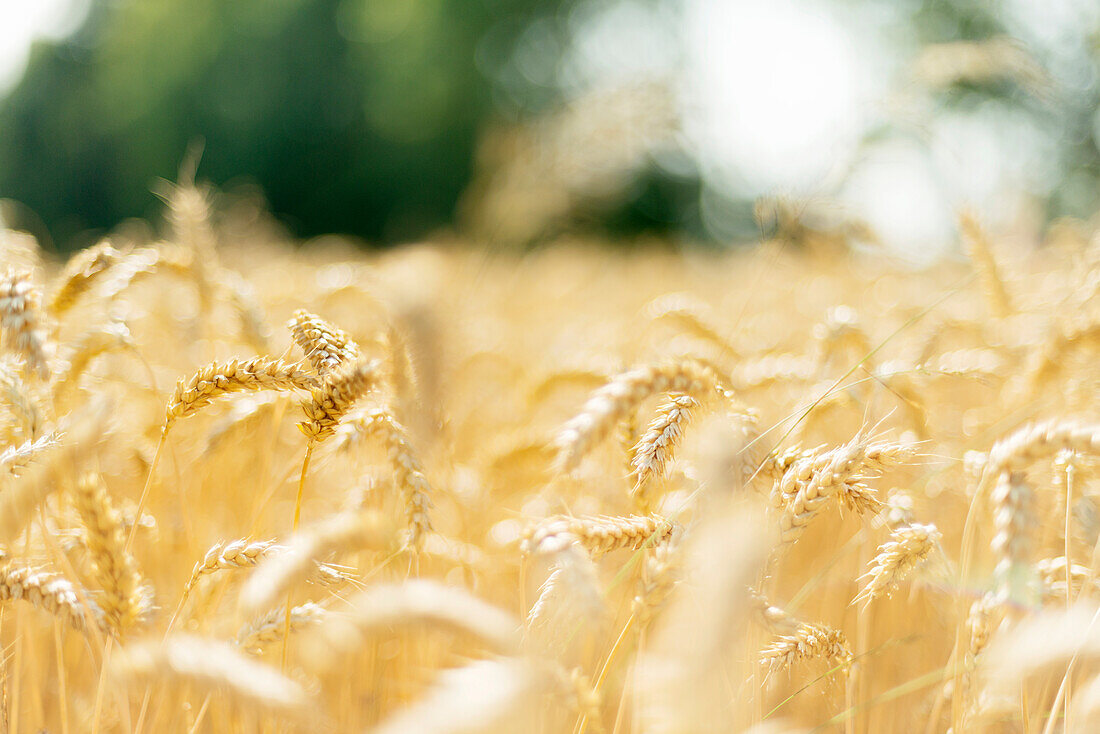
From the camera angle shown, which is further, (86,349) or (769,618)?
(86,349)

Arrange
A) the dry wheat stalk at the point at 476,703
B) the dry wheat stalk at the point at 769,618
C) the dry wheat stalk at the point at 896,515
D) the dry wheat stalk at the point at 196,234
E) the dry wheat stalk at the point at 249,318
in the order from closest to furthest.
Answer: the dry wheat stalk at the point at 476,703 < the dry wheat stalk at the point at 769,618 < the dry wheat stalk at the point at 896,515 < the dry wheat stalk at the point at 249,318 < the dry wheat stalk at the point at 196,234

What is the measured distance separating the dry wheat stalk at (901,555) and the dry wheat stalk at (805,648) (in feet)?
0.24

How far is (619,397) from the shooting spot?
2.43 ft

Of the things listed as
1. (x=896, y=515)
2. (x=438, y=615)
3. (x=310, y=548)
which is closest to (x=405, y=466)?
(x=310, y=548)

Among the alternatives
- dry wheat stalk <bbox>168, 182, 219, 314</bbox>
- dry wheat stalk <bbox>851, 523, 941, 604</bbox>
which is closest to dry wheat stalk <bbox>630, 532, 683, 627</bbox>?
dry wheat stalk <bbox>851, 523, 941, 604</bbox>

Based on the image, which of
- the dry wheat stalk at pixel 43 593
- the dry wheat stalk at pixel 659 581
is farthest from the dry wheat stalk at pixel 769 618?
the dry wheat stalk at pixel 43 593

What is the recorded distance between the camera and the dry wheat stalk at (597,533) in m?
0.66

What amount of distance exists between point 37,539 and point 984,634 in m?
1.34

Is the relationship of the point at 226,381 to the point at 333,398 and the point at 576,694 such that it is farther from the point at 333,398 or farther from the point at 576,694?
the point at 576,694

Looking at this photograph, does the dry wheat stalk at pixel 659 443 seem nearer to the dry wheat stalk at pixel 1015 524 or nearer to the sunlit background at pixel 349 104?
the dry wheat stalk at pixel 1015 524

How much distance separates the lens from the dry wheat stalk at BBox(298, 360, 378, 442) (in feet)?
2.58

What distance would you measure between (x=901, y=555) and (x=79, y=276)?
3.92ft

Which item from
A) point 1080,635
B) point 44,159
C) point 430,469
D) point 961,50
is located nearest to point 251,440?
point 430,469

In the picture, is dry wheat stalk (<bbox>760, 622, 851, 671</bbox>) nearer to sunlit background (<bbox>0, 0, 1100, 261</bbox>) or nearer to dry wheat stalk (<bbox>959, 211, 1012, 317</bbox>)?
dry wheat stalk (<bbox>959, 211, 1012, 317</bbox>)
